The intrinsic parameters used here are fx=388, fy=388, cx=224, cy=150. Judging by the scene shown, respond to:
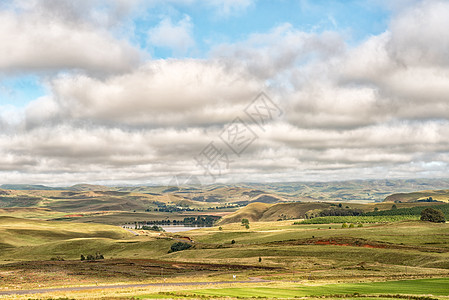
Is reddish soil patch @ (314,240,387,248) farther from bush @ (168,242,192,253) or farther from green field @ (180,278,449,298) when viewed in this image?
green field @ (180,278,449,298)

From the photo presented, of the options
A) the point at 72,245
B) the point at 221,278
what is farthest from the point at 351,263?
the point at 72,245

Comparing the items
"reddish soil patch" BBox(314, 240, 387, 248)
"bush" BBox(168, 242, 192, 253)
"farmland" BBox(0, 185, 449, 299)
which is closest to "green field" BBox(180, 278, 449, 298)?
"farmland" BBox(0, 185, 449, 299)

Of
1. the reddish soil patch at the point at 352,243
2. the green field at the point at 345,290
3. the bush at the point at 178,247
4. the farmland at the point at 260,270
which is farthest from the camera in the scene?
the bush at the point at 178,247

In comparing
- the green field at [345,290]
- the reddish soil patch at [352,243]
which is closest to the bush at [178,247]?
the reddish soil patch at [352,243]

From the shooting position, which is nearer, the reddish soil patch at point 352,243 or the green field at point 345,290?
the green field at point 345,290

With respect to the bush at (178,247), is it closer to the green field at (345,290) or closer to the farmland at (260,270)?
the farmland at (260,270)

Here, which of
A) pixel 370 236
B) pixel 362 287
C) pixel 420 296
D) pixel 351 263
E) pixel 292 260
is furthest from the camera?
pixel 370 236

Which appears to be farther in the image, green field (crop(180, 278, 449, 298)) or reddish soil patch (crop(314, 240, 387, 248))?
reddish soil patch (crop(314, 240, 387, 248))

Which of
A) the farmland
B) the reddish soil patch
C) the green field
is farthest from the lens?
the reddish soil patch

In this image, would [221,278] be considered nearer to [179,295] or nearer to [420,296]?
[179,295]

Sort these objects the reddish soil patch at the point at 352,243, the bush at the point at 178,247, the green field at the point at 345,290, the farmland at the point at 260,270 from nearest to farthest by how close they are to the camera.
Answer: the green field at the point at 345,290
the farmland at the point at 260,270
the reddish soil patch at the point at 352,243
the bush at the point at 178,247

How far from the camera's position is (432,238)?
6240 inches

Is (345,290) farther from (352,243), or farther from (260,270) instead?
(352,243)

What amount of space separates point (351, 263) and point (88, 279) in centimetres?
7191
